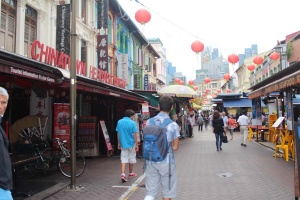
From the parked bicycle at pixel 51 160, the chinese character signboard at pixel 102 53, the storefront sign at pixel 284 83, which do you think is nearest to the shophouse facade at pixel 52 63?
the chinese character signboard at pixel 102 53

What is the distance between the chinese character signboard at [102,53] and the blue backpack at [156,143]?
1249 cm

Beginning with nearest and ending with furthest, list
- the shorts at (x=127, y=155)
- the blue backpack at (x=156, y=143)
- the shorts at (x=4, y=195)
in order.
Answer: the shorts at (x=4, y=195)
the blue backpack at (x=156, y=143)
the shorts at (x=127, y=155)

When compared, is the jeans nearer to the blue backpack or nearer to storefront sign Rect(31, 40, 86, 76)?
storefront sign Rect(31, 40, 86, 76)

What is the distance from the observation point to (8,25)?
11375mm

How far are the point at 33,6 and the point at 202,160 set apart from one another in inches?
354

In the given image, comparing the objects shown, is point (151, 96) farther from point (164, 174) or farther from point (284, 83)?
point (164, 174)

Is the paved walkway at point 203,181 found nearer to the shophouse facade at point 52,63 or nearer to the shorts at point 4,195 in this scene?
the shophouse facade at point 52,63

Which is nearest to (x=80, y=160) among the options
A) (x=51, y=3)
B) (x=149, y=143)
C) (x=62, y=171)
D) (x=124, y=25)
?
(x=62, y=171)

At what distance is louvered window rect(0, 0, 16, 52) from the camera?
36.3 feet

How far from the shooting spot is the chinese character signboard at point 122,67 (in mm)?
21094

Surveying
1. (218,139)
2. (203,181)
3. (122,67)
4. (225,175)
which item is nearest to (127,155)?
(203,181)

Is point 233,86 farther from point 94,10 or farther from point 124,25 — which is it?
point 94,10

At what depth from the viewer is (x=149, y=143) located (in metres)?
4.27

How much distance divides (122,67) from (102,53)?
479 centimetres
